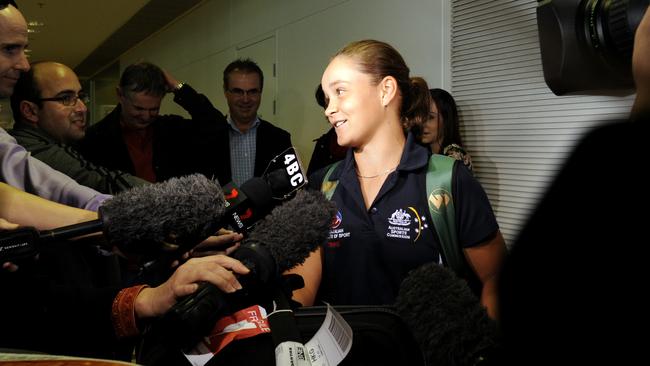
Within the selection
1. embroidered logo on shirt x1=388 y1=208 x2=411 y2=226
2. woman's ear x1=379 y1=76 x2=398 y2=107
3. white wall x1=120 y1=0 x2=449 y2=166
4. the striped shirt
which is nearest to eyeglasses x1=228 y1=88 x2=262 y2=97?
the striped shirt

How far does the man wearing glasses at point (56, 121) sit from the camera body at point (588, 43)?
158cm

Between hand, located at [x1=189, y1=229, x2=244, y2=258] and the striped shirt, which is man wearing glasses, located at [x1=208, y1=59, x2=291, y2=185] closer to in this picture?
the striped shirt

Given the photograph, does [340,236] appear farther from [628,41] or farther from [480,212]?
[628,41]

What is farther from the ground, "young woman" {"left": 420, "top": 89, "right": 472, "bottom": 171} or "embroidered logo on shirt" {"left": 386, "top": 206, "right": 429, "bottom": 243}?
"young woman" {"left": 420, "top": 89, "right": 472, "bottom": 171}

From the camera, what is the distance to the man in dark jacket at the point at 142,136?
2.93 m

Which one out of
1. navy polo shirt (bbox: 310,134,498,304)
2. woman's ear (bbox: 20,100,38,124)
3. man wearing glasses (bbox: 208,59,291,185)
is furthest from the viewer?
man wearing glasses (bbox: 208,59,291,185)

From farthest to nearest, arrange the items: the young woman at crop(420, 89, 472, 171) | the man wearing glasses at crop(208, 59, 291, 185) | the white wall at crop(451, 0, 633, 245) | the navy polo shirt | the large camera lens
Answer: the man wearing glasses at crop(208, 59, 291, 185) < the young woman at crop(420, 89, 472, 171) < the white wall at crop(451, 0, 633, 245) < the large camera lens < the navy polo shirt

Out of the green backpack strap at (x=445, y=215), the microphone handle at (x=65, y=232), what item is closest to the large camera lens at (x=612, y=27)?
the green backpack strap at (x=445, y=215)

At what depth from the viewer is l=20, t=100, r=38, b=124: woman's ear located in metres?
2.14

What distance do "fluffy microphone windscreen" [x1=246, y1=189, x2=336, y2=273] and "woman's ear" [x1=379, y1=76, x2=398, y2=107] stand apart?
82 cm

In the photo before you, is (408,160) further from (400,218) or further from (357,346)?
(357,346)

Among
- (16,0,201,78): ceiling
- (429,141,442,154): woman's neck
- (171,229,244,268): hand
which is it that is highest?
(16,0,201,78): ceiling

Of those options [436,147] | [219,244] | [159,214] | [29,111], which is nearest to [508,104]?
[436,147]

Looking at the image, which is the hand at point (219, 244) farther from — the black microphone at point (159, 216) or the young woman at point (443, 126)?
the young woman at point (443, 126)
